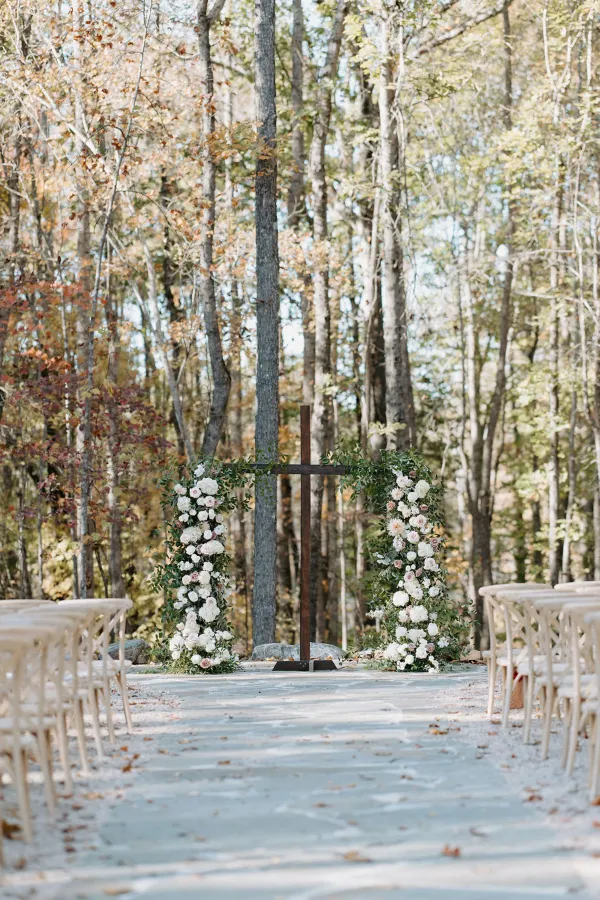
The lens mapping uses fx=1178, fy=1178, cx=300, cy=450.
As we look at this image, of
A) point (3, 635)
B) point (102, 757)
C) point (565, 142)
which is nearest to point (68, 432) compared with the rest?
point (565, 142)

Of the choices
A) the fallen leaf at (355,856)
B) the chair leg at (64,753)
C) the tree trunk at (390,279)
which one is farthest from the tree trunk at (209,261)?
the fallen leaf at (355,856)

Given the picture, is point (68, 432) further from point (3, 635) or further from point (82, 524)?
point (3, 635)

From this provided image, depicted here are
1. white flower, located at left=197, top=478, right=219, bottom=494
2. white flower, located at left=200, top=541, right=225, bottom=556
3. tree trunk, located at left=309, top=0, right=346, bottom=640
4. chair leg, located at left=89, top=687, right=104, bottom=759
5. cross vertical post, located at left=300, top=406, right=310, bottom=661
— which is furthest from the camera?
tree trunk, located at left=309, top=0, right=346, bottom=640

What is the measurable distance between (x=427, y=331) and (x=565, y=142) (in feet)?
17.9

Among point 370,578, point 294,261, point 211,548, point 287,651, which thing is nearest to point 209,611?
point 211,548

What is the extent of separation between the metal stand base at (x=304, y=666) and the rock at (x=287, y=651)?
0.93m

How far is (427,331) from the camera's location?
21328 millimetres

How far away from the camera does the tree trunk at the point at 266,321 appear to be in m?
14.5

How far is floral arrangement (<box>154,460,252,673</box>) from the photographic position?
11.3 m

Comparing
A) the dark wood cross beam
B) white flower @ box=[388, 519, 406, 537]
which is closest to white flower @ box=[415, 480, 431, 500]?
white flower @ box=[388, 519, 406, 537]

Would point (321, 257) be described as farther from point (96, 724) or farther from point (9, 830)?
point (9, 830)

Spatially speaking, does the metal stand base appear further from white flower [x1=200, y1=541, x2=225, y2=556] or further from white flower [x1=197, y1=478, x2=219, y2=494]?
white flower [x1=197, y1=478, x2=219, y2=494]

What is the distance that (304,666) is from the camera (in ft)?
38.3

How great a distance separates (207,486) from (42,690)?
19.2 feet
